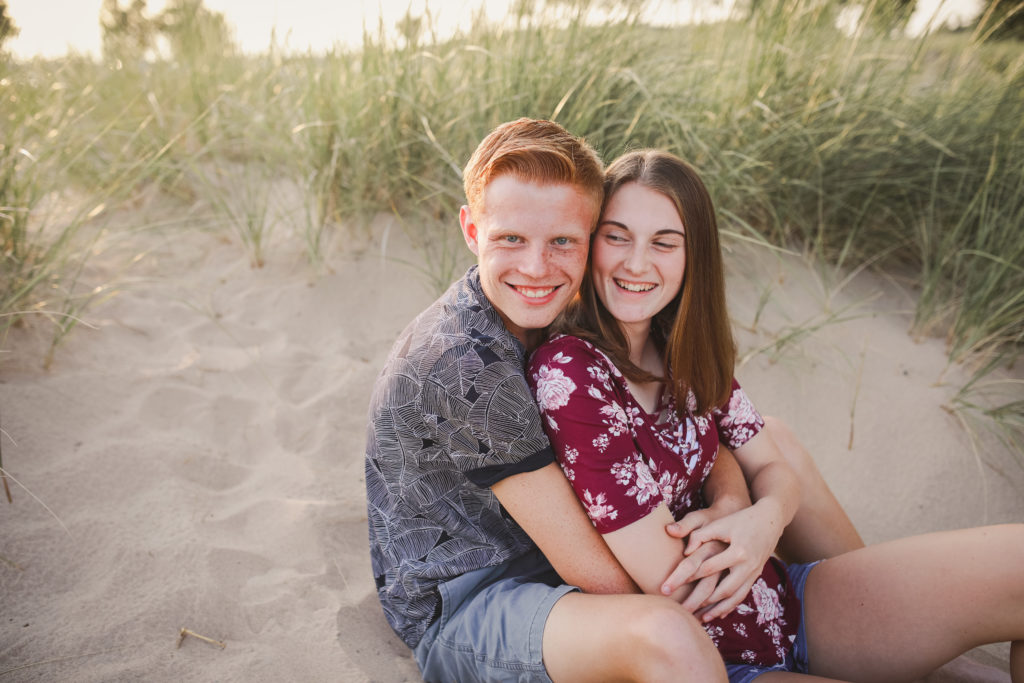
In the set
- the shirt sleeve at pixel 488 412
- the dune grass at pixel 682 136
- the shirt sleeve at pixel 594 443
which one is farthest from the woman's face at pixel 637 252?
the dune grass at pixel 682 136

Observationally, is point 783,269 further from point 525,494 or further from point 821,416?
point 525,494

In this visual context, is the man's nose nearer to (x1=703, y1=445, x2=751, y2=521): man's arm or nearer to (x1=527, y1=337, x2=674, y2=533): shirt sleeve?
(x1=527, y1=337, x2=674, y2=533): shirt sleeve

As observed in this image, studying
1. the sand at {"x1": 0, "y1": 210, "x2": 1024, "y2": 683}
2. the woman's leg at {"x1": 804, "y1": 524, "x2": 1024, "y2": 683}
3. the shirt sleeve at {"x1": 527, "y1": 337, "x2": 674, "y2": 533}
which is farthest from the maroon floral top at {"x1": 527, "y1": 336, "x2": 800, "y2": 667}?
the sand at {"x1": 0, "y1": 210, "x2": 1024, "y2": 683}

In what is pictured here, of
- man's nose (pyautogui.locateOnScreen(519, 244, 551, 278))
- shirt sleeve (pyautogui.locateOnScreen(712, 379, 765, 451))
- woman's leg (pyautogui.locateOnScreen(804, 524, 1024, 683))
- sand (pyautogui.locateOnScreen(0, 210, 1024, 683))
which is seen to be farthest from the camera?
shirt sleeve (pyautogui.locateOnScreen(712, 379, 765, 451))

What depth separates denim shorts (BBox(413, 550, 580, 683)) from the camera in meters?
1.58

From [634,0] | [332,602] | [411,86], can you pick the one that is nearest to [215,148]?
[411,86]

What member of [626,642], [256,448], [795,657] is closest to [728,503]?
[795,657]

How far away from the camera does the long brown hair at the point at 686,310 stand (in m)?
1.78

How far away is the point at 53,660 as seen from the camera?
174 centimetres

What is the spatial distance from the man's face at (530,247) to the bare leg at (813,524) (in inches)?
42.8

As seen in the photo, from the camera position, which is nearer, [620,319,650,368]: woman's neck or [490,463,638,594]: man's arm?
[490,463,638,594]: man's arm

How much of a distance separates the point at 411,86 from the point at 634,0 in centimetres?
121

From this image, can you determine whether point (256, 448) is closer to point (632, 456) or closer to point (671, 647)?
point (632, 456)

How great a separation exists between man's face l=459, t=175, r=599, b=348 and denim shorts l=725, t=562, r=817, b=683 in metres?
0.97
